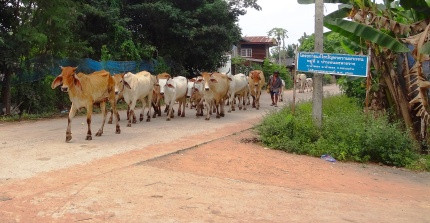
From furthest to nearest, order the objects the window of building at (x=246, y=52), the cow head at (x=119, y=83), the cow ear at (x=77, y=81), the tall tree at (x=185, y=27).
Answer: the window of building at (x=246, y=52) → the tall tree at (x=185, y=27) → the cow head at (x=119, y=83) → the cow ear at (x=77, y=81)

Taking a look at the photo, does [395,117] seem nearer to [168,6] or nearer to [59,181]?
[59,181]

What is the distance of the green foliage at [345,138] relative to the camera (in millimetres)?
9562

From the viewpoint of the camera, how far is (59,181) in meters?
6.48

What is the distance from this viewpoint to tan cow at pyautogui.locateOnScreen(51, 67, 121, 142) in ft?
31.4

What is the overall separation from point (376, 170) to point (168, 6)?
15.3 metres

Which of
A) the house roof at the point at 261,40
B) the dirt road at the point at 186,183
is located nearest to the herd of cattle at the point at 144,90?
the dirt road at the point at 186,183

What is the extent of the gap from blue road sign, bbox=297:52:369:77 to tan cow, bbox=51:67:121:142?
15.5 ft

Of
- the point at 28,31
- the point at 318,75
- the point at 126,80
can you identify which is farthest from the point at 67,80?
the point at 318,75

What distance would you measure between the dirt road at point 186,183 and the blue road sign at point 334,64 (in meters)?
2.18

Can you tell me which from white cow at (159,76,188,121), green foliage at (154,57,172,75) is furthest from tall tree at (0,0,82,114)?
green foliage at (154,57,172,75)

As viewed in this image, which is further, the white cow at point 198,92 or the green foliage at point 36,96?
the green foliage at point 36,96

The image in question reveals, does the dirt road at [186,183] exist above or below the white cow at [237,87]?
below

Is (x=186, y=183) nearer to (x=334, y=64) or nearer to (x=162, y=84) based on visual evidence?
(x=334, y=64)

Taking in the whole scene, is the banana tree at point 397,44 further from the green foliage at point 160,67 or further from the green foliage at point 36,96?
the green foliage at point 160,67
